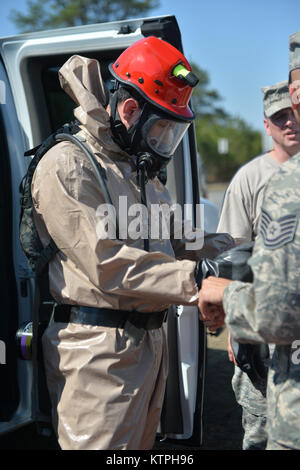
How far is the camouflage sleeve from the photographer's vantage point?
147cm

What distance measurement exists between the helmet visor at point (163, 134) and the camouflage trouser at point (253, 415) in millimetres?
1112

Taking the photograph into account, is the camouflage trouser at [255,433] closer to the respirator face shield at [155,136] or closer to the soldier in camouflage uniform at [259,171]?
the soldier in camouflage uniform at [259,171]

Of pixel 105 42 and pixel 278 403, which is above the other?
pixel 105 42

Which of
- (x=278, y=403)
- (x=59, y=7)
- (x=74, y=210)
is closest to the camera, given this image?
(x=278, y=403)

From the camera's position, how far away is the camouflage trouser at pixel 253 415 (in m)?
2.43

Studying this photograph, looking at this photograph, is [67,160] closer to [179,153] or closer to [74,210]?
[74,210]

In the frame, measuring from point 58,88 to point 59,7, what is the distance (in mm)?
37126

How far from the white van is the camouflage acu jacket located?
1.16 m

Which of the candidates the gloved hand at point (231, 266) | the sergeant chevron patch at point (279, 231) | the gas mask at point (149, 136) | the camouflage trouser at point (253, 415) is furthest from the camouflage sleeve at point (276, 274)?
the camouflage trouser at point (253, 415)

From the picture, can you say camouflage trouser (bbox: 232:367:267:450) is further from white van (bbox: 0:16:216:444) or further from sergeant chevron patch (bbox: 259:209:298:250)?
sergeant chevron patch (bbox: 259:209:298:250)

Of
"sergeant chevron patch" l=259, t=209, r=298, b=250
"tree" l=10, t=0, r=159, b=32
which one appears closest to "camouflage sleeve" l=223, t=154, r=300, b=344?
"sergeant chevron patch" l=259, t=209, r=298, b=250
